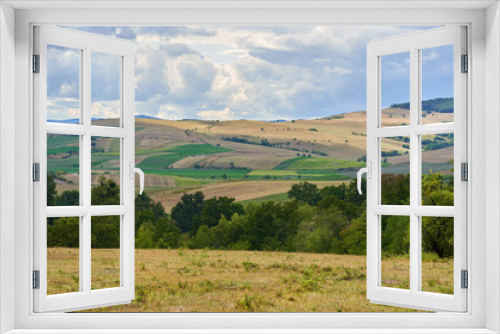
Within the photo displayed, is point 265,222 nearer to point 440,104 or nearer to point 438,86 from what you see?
point 440,104

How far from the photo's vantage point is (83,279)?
8.36 ft

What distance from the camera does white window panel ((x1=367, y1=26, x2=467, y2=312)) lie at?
7.72ft

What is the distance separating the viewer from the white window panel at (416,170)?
2352 mm

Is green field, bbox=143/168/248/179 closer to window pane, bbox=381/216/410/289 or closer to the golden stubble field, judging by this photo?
the golden stubble field

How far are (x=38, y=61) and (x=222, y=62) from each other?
787cm

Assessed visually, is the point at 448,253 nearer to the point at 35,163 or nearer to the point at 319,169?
the point at 319,169

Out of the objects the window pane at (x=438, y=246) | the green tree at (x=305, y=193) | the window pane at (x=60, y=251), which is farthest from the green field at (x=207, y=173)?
the window pane at (x=438, y=246)

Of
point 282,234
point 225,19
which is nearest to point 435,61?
point 282,234

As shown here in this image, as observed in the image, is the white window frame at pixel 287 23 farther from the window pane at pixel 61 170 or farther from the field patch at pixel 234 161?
the field patch at pixel 234 161

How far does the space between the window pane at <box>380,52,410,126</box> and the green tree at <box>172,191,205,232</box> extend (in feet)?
14.7

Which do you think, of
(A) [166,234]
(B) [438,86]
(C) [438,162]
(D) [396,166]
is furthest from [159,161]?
(B) [438,86]

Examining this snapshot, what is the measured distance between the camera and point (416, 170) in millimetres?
2619

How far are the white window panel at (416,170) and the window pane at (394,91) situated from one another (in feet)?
20.0

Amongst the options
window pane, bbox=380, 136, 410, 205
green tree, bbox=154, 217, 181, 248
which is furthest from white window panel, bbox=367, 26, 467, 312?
green tree, bbox=154, 217, 181, 248
